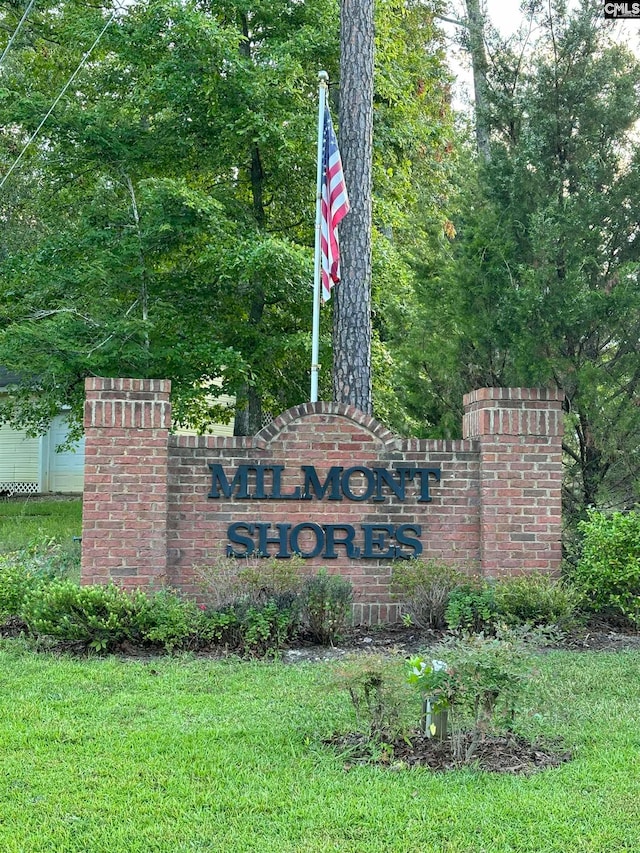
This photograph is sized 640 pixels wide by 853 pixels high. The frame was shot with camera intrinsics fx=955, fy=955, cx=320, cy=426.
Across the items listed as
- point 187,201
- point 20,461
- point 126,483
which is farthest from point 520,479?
point 20,461

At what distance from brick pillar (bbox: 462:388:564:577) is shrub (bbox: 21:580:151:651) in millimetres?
3068

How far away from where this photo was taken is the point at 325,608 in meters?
7.53

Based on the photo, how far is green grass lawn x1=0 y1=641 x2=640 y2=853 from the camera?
3777mm

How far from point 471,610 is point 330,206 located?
4.15m

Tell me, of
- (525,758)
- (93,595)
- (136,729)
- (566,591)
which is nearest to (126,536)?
(93,595)

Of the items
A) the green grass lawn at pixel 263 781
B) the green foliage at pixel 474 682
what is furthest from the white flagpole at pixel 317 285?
the green foliage at pixel 474 682

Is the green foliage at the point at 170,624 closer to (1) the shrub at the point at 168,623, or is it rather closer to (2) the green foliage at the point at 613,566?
(1) the shrub at the point at 168,623

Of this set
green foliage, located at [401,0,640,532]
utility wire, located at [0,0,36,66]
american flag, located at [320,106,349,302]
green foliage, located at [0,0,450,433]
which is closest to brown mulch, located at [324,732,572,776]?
green foliage, located at [401,0,640,532]

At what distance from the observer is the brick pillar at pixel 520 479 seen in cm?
838

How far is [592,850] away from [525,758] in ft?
3.37

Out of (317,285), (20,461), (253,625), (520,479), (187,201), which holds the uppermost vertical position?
(187,201)

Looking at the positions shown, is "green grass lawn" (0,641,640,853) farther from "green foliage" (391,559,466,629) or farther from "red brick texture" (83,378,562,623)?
"red brick texture" (83,378,562,623)

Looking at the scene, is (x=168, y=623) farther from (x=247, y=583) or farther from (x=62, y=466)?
(x=62, y=466)

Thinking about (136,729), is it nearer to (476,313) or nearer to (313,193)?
(476,313)
